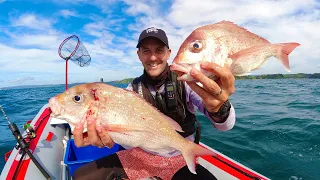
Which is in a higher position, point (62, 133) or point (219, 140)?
point (62, 133)

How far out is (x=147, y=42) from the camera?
3.19 metres

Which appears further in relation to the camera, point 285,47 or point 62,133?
point 62,133

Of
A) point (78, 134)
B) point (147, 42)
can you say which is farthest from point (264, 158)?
point (78, 134)

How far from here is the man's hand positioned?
169 centimetres

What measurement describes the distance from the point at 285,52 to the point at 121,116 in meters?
1.73

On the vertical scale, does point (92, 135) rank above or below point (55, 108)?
below

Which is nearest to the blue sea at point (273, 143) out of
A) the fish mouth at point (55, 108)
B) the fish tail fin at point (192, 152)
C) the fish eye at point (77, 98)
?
the fish tail fin at point (192, 152)

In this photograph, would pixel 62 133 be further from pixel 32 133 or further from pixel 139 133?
pixel 139 133

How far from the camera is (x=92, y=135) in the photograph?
7.61 ft

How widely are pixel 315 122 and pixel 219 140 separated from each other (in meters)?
5.07

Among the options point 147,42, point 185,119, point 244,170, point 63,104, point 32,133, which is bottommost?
point 244,170

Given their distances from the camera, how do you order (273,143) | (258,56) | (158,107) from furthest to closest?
(273,143) → (158,107) → (258,56)

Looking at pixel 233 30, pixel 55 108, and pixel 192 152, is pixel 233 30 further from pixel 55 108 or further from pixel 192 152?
pixel 55 108

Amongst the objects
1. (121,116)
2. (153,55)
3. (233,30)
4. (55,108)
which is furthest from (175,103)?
(55,108)
